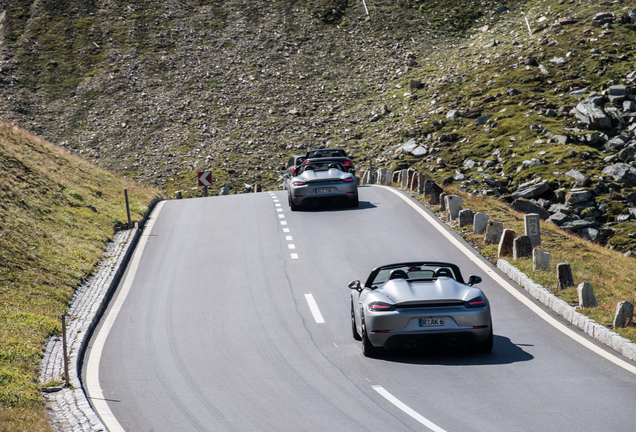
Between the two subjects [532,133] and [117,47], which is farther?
[117,47]

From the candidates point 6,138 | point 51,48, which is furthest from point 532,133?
point 51,48

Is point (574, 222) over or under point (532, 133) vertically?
under

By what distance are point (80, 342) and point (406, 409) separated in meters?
5.51

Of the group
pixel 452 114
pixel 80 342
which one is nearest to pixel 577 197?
pixel 452 114

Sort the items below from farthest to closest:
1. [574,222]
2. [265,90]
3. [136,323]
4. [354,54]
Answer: [354,54], [265,90], [574,222], [136,323]

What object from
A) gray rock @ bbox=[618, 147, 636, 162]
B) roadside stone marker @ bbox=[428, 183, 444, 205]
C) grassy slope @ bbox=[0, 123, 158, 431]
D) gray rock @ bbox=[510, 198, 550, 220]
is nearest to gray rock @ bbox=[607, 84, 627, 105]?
gray rock @ bbox=[618, 147, 636, 162]

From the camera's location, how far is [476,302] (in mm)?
8875

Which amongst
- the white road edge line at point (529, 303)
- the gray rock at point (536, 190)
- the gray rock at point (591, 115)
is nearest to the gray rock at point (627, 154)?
the gray rock at point (591, 115)

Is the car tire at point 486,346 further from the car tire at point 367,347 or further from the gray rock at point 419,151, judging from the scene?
the gray rock at point 419,151

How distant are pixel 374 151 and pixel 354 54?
1631 cm

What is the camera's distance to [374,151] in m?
41.3

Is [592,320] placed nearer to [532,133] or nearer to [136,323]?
[136,323]

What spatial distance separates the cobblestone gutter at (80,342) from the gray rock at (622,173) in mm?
20252

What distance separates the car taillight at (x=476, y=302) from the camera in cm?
884
